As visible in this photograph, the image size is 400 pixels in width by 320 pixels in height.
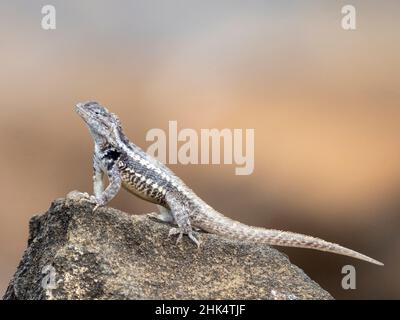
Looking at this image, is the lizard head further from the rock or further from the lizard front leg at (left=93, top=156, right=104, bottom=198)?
the rock

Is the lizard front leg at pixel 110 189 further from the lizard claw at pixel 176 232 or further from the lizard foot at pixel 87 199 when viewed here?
the lizard claw at pixel 176 232

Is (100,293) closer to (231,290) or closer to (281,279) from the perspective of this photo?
(231,290)

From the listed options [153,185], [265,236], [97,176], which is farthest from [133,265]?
[265,236]

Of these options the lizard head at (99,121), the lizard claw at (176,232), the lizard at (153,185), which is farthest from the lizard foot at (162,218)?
the lizard head at (99,121)

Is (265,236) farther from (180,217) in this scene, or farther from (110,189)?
(110,189)

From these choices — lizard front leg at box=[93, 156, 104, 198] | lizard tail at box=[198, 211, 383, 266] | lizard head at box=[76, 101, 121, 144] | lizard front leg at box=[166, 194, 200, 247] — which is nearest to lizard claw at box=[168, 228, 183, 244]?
lizard front leg at box=[166, 194, 200, 247]
